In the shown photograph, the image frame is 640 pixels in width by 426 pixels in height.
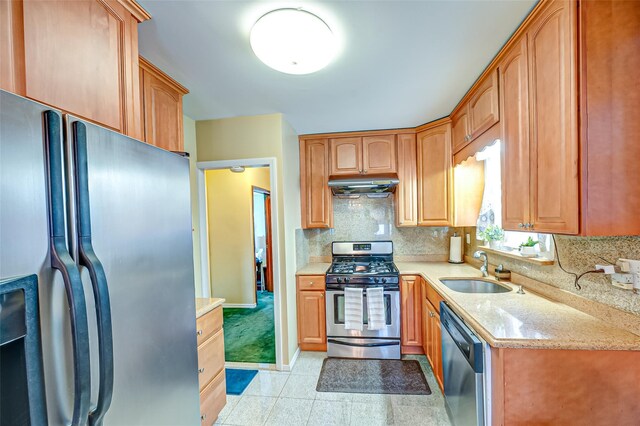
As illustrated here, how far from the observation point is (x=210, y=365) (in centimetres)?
177

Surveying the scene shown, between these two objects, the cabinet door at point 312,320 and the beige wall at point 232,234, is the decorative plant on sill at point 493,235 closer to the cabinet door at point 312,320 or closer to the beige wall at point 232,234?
the cabinet door at point 312,320

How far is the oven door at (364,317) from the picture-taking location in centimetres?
270

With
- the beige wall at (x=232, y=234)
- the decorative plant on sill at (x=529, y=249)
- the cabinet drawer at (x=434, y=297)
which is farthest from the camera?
the beige wall at (x=232, y=234)

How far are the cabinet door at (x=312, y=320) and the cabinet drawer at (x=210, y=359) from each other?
1.08 meters

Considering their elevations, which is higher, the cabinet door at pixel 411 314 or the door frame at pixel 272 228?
the door frame at pixel 272 228

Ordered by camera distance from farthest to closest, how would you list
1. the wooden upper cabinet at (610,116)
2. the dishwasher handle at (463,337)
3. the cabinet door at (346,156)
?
the cabinet door at (346,156) < the dishwasher handle at (463,337) < the wooden upper cabinet at (610,116)

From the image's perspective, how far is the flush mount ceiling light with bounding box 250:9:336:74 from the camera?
1.27 metres

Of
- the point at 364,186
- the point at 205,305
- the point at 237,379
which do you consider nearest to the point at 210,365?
the point at 205,305

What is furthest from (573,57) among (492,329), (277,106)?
(277,106)

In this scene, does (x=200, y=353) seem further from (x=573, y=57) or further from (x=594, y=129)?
(x=573, y=57)

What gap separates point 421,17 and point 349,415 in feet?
8.47

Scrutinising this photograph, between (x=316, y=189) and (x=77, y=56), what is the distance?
2.39m

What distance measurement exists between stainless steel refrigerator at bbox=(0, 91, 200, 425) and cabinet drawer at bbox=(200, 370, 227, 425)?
840 mm

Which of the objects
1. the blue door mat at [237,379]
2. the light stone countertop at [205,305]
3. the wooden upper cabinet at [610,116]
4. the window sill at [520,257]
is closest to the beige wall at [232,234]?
the blue door mat at [237,379]
